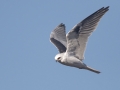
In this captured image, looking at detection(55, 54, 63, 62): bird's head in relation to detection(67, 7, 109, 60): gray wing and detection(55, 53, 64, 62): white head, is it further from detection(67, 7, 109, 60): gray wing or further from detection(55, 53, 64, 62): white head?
detection(67, 7, 109, 60): gray wing

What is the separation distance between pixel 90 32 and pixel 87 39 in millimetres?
356

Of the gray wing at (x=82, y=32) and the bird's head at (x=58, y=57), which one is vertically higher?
the gray wing at (x=82, y=32)

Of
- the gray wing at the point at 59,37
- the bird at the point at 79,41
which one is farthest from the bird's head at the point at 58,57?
the gray wing at the point at 59,37

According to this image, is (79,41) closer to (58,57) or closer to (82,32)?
(82,32)

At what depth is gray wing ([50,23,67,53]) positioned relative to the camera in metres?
21.8

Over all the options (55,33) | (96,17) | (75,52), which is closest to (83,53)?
(75,52)

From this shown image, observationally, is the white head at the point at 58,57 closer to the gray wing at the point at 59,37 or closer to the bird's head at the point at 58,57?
the bird's head at the point at 58,57

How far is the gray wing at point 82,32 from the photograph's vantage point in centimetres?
1939

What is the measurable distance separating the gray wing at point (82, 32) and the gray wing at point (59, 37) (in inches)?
59.1

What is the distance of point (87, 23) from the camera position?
19.6 m

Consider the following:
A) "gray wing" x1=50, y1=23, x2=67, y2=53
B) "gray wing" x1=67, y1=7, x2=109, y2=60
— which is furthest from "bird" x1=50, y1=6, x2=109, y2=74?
"gray wing" x1=50, y1=23, x2=67, y2=53

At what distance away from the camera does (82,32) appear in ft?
64.4

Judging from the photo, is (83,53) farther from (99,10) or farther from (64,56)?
(99,10)

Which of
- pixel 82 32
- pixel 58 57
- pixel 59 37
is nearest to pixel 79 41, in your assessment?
pixel 82 32
